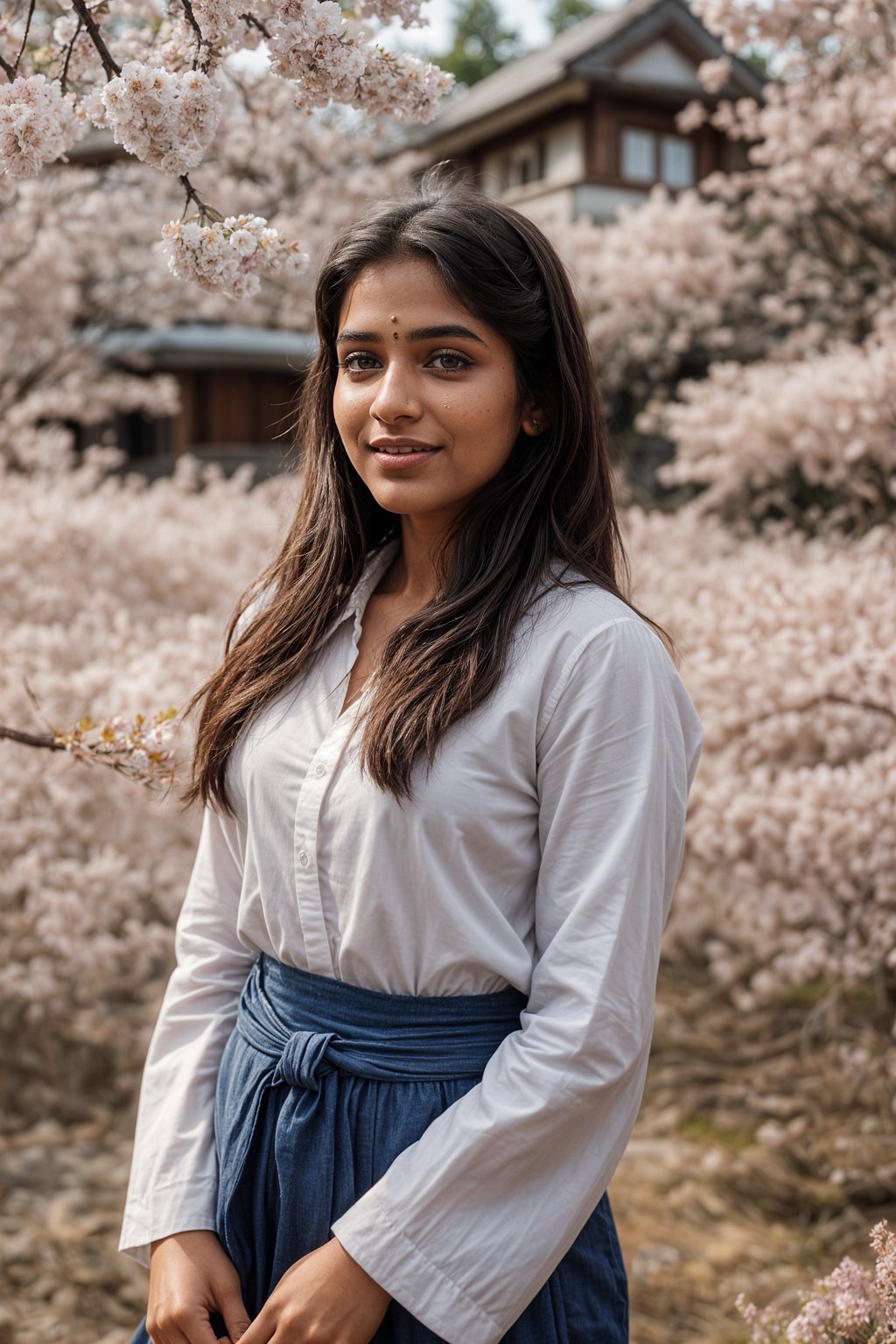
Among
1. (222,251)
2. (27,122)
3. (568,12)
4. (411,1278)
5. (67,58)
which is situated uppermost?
(568,12)

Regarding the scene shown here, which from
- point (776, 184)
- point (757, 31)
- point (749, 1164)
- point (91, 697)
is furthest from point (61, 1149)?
point (776, 184)

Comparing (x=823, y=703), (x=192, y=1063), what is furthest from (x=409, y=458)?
(x=823, y=703)

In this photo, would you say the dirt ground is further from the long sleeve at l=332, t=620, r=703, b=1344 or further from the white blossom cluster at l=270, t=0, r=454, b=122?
the white blossom cluster at l=270, t=0, r=454, b=122

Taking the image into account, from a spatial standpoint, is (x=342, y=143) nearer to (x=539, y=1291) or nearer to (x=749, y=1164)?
(x=749, y=1164)

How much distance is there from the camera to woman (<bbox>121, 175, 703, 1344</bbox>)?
4.27ft

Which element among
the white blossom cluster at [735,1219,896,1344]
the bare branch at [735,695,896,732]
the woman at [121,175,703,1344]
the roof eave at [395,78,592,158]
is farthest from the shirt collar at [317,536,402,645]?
the roof eave at [395,78,592,158]

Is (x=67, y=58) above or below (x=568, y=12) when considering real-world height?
below

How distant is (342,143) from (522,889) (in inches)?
291

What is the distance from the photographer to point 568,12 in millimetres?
31891

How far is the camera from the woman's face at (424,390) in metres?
1.47

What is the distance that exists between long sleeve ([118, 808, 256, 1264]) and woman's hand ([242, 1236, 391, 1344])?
0.81ft

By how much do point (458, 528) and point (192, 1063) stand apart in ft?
2.62

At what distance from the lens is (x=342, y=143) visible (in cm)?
780

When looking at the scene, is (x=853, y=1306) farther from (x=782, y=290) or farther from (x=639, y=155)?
(x=639, y=155)
